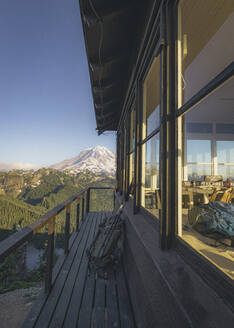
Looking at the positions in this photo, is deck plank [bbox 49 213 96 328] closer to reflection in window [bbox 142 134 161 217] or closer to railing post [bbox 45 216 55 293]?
railing post [bbox 45 216 55 293]

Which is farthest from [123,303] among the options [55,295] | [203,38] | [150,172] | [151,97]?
[203,38]

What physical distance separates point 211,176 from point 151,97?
2893 mm

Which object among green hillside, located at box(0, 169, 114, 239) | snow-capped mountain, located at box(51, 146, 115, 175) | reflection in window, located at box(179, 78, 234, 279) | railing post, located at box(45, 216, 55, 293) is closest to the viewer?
railing post, located at box(45, 216, 55, 293)

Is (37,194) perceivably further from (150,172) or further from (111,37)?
(111,37)

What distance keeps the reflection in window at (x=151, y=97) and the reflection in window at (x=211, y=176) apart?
460 millimetres

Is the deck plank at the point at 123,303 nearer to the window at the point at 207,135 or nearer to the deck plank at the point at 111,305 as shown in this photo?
the deck plank at the point at 111,305

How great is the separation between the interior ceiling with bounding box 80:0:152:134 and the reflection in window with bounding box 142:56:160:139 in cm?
45

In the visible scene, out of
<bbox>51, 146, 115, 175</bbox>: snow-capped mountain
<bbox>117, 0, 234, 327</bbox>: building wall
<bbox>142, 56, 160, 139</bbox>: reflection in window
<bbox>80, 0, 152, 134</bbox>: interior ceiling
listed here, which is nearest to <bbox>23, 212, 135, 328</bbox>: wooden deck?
<bbox>117, 0, 234, 327</bbox>: building wall

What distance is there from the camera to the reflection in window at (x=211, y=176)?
197 centimetres

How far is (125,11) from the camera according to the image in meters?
1.97

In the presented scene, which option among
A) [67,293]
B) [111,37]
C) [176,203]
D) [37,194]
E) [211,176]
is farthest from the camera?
[37,194]

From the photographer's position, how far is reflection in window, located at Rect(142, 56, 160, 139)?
2180 mm

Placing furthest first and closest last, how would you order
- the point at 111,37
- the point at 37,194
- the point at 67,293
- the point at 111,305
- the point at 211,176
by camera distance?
the point at 37,194, the point at 211,176, the point at 111,37, the point at 67,293, the point at 111,305

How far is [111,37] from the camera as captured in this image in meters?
2.31
